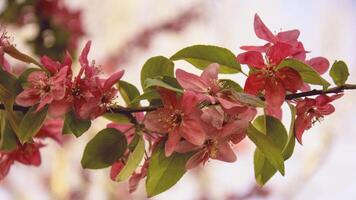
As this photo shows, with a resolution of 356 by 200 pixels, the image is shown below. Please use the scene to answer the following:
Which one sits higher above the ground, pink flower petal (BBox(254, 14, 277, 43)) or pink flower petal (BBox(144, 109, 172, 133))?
pink flower petal (BBox(254, 14, 277, 43))

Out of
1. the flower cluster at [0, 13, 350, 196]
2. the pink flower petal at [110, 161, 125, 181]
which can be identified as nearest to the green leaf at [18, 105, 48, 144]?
the flower cluster at [0, 13, 350, 196]

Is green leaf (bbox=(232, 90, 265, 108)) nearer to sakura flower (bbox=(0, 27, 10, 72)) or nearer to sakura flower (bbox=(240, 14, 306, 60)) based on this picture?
sakura flower (bbox=(240, 14, 306, 60))

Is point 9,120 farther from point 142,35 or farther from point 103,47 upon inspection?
point 103,47

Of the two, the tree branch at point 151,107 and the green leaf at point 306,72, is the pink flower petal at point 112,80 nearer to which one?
the tree branch at point 151,107

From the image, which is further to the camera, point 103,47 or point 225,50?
point 103,47

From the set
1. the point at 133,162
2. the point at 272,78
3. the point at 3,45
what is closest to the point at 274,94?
the point at 272,78

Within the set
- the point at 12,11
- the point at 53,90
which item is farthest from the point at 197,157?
the point at 12,11

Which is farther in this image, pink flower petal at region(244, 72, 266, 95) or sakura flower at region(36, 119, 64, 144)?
sakura flower at region(36, 119, 64, 144)

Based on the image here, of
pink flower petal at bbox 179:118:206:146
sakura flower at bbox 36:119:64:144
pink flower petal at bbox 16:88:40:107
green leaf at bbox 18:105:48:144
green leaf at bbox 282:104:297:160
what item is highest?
pink flower petal at bbox 16:88:40:107
